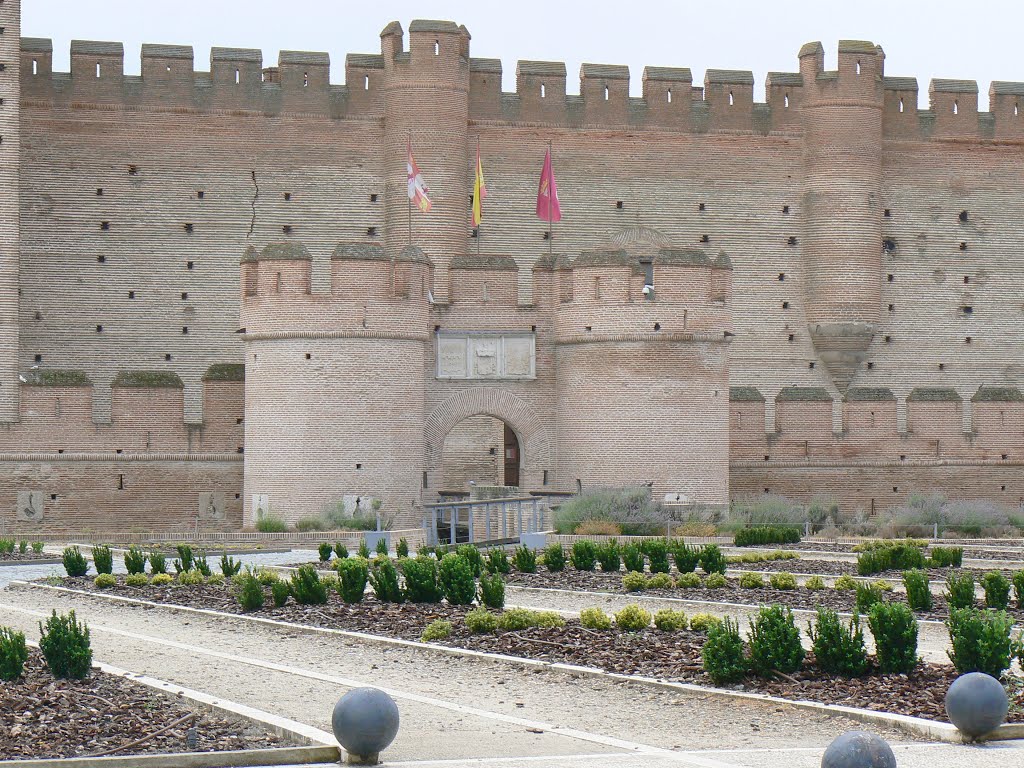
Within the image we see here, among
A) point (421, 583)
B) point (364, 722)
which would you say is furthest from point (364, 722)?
point (421, 583)

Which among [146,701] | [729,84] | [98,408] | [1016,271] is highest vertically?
[729,84]

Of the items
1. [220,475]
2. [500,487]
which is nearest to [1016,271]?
[500,487]

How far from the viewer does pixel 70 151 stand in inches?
1384

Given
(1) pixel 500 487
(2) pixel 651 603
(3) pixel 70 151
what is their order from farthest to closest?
(3) pixel 70 151
(1) pixel 500 487
(2) pixel 651 603

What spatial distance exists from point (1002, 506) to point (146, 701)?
24468 millimetres

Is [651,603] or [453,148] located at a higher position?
[453,148]

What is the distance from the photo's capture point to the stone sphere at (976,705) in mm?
9941

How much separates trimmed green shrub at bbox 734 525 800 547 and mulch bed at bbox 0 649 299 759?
14461 millimetres

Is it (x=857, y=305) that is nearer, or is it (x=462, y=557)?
(x=462, y=557)

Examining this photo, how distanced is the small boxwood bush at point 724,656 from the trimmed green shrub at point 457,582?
4.41 metres

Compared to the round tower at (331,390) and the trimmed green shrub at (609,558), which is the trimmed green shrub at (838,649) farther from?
the round tower at (331,390)

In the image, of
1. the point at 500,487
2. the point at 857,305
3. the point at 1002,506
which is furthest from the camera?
the point at 857,305

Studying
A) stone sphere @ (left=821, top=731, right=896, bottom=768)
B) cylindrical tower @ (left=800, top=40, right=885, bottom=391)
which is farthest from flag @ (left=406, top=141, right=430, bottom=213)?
stone sphere @ (left=821, top=731, right=896, bottom=768)

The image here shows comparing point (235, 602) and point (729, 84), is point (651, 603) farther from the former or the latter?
point (729, 84)
